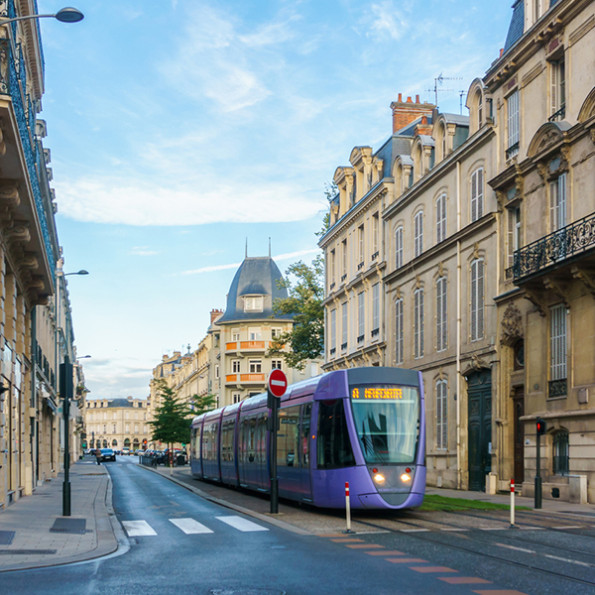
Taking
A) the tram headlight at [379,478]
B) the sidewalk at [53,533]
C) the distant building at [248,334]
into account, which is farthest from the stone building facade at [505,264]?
the distant building at [248,334]

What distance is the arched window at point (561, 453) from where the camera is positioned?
25.8m

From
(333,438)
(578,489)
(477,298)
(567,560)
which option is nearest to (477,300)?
(477,298)

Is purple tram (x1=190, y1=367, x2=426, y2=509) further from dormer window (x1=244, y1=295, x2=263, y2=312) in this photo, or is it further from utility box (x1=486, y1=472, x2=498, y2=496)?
dormer window (x1=244, y1=295, x2=263, y2=312)

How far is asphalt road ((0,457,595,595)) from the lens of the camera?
9.89 m

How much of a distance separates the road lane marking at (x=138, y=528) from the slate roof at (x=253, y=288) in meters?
72.6

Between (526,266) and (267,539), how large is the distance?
49.3 feet

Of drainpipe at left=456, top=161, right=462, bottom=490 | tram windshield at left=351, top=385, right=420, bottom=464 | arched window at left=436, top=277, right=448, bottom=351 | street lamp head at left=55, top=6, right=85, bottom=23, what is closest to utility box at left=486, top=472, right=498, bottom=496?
drainpipe at left=456, top=161, right=462, bottom=490

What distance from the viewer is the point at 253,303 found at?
9325cm

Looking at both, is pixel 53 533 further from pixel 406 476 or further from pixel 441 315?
pixel 441 315

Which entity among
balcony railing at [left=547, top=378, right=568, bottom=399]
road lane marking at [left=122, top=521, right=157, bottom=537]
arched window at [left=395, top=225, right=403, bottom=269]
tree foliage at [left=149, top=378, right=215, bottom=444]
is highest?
arched window at [left=395, top=225, right=403, bottom=269]

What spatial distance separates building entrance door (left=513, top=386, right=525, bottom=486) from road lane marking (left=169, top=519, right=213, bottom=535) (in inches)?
520

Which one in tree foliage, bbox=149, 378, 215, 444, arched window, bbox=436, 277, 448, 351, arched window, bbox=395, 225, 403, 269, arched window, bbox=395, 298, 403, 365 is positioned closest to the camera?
arched window, bbox=436, 277, 448, 351

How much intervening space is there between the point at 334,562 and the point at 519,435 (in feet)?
60.7

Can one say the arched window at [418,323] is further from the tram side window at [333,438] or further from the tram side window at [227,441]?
the tram side window at [333,438]
